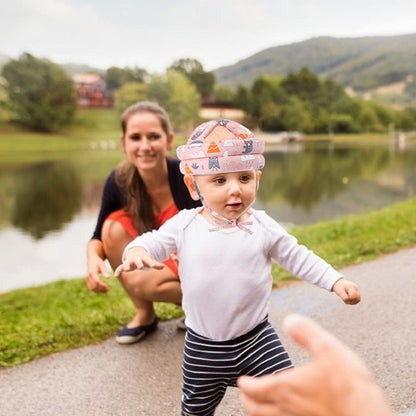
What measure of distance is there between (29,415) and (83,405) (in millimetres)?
258

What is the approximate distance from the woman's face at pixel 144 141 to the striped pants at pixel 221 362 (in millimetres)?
1570

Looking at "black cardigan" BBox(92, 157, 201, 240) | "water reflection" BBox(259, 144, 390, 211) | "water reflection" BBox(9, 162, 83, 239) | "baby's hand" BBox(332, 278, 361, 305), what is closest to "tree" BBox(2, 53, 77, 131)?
"water reflection" BBox(9, 162, 83, 239)

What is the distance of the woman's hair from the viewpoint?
336cm

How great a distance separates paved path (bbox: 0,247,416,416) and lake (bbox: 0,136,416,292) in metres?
4.58

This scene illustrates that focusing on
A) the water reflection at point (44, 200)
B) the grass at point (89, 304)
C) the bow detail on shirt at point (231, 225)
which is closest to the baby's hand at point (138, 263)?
the bow detail on shirt at point (231, 225)

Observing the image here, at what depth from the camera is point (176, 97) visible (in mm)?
63969

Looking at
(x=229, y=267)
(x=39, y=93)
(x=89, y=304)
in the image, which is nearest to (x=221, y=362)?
(x=229, y=267)

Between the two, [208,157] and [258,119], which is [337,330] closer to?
[208,157]

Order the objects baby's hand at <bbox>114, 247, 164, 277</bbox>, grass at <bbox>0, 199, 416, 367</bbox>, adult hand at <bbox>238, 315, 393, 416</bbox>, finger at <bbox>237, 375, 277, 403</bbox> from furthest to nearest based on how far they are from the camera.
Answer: grass at <bbox>0, 199, 416, 367</bbox>
baby's hand at <bbox>114, 247, 164, 277</bbox>
finger at <bbox>237, 375, 277, 403</bbox>
adult hand at <bbox>238, 315, 393, 416</bbox>

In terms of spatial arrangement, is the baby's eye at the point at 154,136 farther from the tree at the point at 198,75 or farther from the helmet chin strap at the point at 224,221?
the tree at the point at 198,75

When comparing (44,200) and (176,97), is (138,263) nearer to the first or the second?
(44,200)

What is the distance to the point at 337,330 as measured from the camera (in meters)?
3.43

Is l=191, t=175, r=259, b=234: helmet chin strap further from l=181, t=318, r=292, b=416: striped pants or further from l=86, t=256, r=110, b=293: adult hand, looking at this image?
l=86, t=256, r=110, b=293: adult hand

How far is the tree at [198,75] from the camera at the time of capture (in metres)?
88.0
